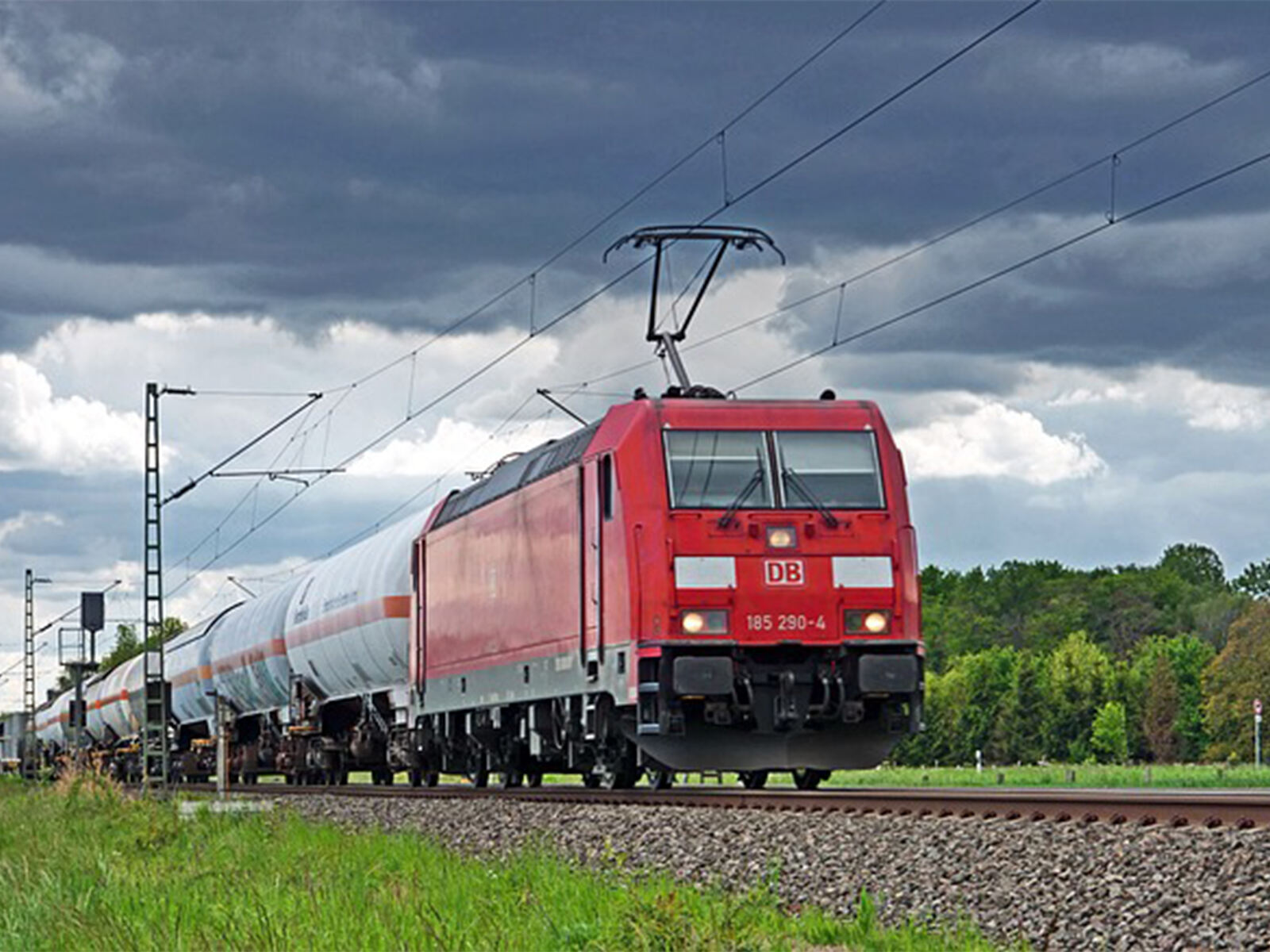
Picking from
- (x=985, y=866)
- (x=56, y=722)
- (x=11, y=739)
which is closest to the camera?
(x=985, y=866)

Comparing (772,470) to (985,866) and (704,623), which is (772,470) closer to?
(704,623)

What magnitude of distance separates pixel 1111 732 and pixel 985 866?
125998 mm

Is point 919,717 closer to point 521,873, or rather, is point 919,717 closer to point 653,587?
point 653,587

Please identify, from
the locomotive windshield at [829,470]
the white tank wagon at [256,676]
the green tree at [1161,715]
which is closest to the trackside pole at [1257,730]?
the green tree at [1161,715]

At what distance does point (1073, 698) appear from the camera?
465ft

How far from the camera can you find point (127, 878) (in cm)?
1811

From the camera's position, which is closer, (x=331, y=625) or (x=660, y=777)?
(x=660, y=777)

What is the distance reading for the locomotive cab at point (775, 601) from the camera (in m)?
23.4

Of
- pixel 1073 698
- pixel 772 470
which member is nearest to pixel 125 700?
pixel 772 470

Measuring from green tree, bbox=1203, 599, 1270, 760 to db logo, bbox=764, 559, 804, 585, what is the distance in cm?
9049

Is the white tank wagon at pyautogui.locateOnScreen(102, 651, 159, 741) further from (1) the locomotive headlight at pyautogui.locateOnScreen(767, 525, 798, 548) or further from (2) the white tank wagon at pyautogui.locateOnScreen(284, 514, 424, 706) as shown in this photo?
(1) the locomotive headlight at pyautogui.locateOnScreen(767, 525, 798, 548)

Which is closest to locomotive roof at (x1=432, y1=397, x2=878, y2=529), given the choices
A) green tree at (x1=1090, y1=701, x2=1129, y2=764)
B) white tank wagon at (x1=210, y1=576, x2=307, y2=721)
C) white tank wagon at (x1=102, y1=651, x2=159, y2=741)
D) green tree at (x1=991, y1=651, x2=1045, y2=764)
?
white tank wagon at (x1=210, y1=576, x2=307, y2=721)

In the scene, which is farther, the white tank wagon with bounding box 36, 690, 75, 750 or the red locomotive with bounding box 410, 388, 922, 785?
the white tank wagon with bounding box 36, 690, 75, 750

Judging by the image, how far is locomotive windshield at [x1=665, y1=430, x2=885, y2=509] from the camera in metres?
24.2
